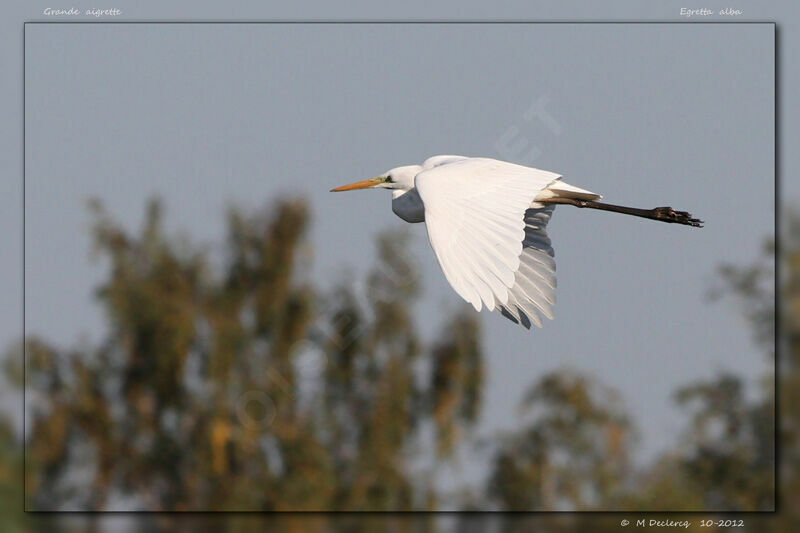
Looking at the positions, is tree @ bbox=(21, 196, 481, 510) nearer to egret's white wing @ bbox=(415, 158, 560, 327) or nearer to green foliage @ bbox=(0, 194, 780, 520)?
green foliage @ bbox=(0, 194, 780, 520)

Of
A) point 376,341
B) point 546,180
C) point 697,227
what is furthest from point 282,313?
point 546,180

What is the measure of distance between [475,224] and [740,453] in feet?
16.7

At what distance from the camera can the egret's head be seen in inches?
186

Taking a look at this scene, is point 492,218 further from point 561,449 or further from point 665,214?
point 561,449

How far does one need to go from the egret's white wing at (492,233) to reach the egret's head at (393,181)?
48 cm

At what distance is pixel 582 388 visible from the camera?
8.03 m

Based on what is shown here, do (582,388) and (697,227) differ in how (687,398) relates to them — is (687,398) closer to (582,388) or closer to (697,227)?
(582,388)

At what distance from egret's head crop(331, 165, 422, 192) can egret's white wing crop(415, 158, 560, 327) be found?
18.8 inches

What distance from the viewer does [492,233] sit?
3168 mm

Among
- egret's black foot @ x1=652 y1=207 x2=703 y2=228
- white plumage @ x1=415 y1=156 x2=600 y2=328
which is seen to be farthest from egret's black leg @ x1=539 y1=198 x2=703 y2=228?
white plumage @ x1=415 y1=156 x2=600 y2=328

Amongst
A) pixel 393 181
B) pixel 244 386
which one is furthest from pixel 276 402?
pixel 393 181

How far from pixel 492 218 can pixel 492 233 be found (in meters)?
0.11

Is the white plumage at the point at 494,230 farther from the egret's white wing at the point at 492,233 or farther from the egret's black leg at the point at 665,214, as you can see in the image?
the egret's black leg at the point at 665,214

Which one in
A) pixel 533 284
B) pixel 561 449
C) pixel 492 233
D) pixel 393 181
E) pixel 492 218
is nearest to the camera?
pixel 492 233
